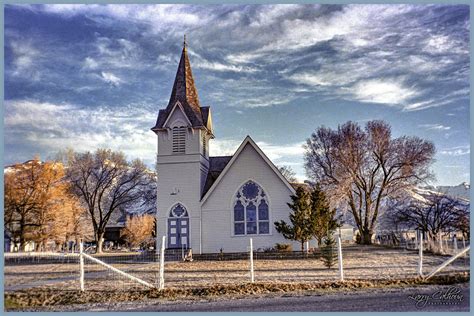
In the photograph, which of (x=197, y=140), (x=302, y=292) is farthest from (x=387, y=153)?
(x=302, y=292)

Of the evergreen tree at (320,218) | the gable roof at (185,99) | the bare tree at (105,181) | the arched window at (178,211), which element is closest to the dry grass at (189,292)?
the evergreen tree at (320,218)

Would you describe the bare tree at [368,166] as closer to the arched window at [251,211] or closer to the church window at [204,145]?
the arched window at [251,211]

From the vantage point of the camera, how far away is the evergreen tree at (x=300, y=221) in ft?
57.0

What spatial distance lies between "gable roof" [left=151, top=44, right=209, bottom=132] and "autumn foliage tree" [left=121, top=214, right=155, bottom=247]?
54.1 feet

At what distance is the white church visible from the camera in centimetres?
1848

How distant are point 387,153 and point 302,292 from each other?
60.4 ft

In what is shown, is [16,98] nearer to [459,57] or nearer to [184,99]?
[184,99]

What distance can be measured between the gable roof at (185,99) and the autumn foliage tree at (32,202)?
766cm

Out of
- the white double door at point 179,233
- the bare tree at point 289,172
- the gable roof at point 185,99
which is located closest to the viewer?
the white double door at point 179,233

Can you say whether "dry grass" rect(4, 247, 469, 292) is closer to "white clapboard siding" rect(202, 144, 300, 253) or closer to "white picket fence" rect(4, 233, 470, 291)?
"white picket fence" rect(4, 233, 470, 291)

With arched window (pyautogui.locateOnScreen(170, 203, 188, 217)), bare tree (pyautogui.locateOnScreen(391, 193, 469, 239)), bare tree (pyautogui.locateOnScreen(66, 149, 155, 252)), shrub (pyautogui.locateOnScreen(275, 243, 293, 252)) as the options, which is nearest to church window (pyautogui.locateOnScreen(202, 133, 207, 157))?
arched window (pyautogui.locateOnScreen(170, 203, 188, 217))

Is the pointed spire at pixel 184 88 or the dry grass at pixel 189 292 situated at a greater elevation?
the pointed spire at pixel 184 88

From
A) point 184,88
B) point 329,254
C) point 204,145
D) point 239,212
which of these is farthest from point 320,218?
point 184,88

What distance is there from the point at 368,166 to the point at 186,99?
493 inches
